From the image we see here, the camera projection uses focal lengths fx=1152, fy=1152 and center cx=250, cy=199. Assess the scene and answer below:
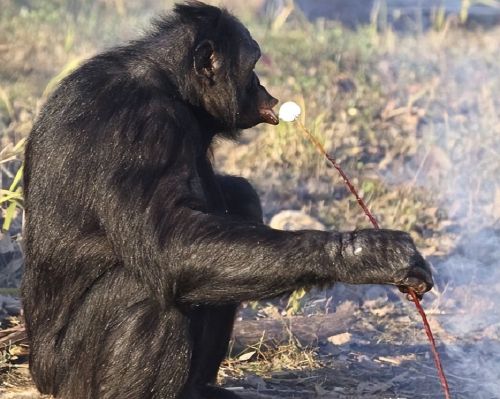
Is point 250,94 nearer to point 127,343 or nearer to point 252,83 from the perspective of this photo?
point 252,83

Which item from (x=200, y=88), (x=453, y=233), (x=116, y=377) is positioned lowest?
(x=453, y=233)

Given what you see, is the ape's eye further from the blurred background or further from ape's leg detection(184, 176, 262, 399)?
the blurred background

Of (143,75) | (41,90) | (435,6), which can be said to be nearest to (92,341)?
(143,75)

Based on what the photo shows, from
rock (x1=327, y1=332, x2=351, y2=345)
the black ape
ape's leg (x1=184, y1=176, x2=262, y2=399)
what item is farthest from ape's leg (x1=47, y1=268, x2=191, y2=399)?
rock (x1=327, y1=332, x2=351, y2=345)

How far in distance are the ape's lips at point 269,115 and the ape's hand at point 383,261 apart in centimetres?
97

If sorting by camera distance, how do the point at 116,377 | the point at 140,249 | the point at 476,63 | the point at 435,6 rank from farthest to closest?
the point at 435,6 → the point at 476,63 → the point at 116,377 → the point at 140,249

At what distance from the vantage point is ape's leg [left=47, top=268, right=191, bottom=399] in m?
4.36

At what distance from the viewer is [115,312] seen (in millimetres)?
4434

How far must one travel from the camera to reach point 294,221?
7133mm

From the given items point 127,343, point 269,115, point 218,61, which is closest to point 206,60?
point 218,61

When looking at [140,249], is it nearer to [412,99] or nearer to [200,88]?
[200,88]

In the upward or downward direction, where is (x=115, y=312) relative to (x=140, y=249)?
downward

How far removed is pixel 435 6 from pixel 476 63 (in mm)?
1877

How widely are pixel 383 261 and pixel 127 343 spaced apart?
1075mm
